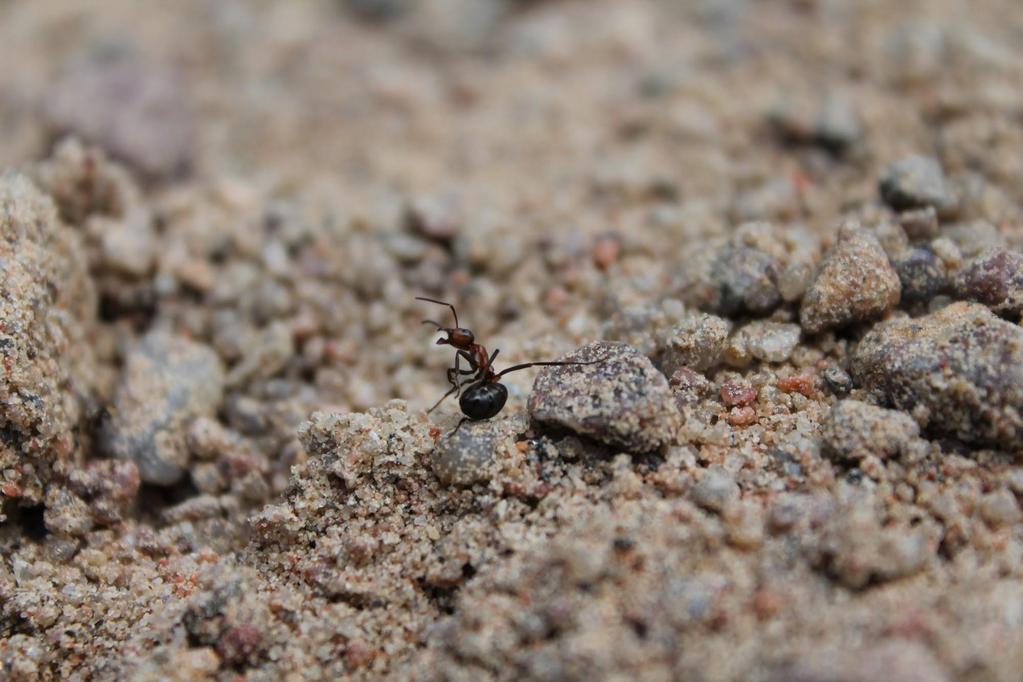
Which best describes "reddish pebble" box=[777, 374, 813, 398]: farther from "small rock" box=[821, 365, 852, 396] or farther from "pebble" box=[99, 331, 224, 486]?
"pebble" box=[99, 331, 224, 486]

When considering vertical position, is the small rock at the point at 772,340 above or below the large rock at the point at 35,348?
above

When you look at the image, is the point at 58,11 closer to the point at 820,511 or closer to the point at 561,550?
the point at 561,550

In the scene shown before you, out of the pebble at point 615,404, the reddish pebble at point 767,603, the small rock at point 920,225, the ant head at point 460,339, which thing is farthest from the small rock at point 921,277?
the ant head at point 460,339

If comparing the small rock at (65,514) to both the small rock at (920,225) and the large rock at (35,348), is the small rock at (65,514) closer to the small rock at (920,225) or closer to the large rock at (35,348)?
the large rock at (35,348)

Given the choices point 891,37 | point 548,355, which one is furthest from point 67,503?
point 891,37

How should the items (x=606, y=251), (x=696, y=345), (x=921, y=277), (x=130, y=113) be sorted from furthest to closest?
(x=130, y=113), (x=606, y=251), (x=921, y=277), (x=696, y=345)

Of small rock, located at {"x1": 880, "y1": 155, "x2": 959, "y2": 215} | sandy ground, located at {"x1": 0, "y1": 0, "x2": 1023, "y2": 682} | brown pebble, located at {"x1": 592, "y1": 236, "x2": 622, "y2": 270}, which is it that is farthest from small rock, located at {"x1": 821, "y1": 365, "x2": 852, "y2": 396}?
brown pebble, located at {"x1": 592, "y1": 236, "x2": 622, "y2": 270}

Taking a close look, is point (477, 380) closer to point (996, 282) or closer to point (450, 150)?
point (996, 282)

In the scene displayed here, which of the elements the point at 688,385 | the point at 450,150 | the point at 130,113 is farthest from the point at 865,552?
the point at 130,113
